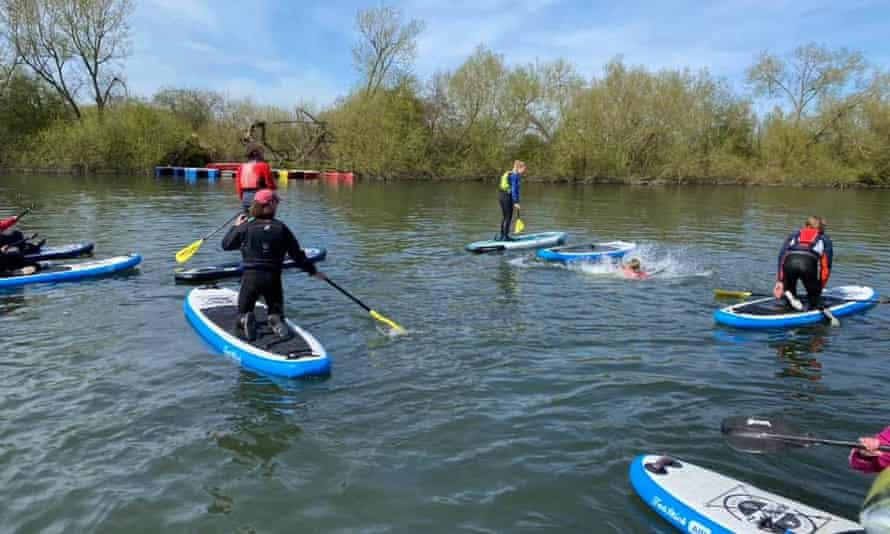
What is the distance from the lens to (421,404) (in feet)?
20.6

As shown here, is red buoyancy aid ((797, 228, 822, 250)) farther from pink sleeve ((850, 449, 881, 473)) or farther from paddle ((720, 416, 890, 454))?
pink sleeve ((850, 449, 881, 473))

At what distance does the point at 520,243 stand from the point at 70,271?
965cm

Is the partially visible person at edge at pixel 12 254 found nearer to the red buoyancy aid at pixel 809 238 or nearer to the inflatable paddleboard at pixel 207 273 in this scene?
the inflatable paddleboard at pixel 207 273

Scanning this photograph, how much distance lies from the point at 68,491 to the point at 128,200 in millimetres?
25057

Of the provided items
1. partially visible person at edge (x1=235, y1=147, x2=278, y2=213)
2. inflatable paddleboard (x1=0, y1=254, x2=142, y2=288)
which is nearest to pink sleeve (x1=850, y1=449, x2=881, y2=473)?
partially visible person at edge (x1=235, y1=147, x2=278, y2=213)

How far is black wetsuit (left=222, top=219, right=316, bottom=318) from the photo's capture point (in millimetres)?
7168

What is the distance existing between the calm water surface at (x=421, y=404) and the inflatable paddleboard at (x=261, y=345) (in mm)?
174

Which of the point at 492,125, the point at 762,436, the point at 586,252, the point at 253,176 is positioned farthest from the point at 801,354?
the point at 492,125

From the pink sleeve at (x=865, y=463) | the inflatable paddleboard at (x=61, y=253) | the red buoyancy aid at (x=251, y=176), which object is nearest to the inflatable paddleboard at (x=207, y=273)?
the red buoyancy aid at (x=251, y=176)

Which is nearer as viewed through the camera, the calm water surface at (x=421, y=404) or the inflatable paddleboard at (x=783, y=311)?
the calm water surface at (x=421, y=404)

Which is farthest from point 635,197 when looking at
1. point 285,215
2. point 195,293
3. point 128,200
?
point 195,293

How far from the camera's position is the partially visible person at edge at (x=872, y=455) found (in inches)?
154

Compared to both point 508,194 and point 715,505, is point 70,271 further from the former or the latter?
point 715,505

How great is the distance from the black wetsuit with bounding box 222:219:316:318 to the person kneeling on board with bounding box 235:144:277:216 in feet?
14.0
